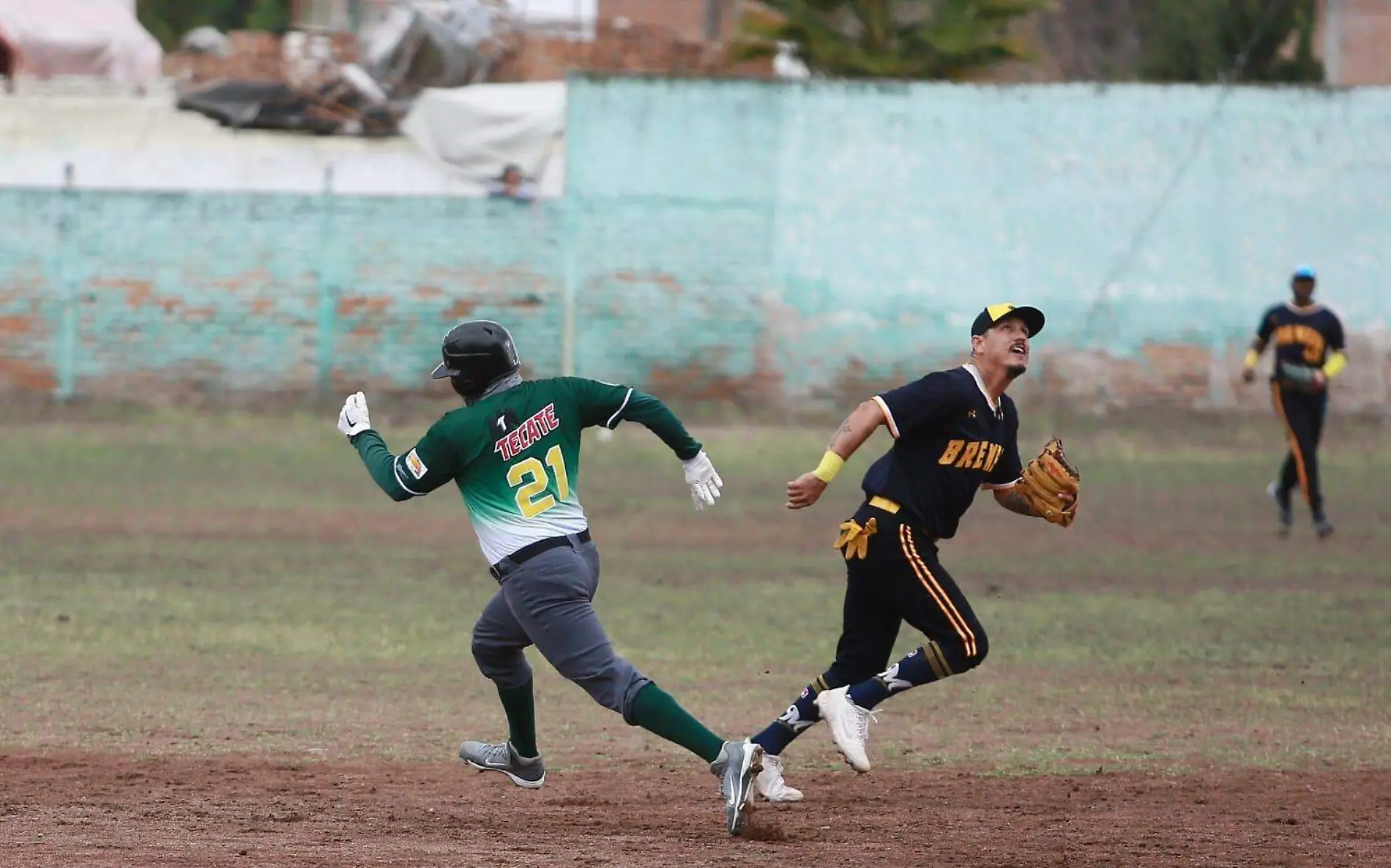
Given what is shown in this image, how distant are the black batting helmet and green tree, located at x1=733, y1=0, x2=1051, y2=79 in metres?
22.2

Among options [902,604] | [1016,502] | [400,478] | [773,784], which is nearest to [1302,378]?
[1016,502]

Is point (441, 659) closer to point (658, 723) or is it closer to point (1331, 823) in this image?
point (658, 723)

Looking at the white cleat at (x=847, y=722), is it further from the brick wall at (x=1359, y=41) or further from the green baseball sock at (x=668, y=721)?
the brick wall at (x=1359, y=41)

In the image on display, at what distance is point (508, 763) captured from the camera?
27.6ft

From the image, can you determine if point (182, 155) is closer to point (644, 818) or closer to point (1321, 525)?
point (1321, 525)

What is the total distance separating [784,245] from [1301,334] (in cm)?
944

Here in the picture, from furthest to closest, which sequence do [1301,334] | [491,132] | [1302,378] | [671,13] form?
[671,13] < [491,132] < [1301,334] < [1302,378]

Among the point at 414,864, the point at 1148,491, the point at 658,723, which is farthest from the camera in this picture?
the point at 1148,491

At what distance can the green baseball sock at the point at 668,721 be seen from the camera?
750 centimetres

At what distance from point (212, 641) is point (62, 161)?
17634 millimetres

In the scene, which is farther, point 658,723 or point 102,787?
point 102,787

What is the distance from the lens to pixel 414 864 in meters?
6.95

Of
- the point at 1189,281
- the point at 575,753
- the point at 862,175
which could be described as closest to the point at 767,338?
the point at 862,175

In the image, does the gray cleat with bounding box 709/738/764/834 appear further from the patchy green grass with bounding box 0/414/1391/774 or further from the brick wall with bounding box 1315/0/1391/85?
the brick wall with bounding box 1315/0/1391/85
